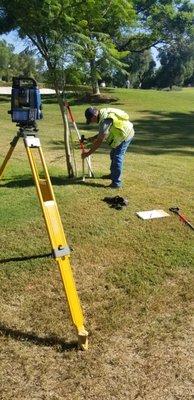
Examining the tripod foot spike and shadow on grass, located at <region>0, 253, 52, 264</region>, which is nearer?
the tripod foot spike

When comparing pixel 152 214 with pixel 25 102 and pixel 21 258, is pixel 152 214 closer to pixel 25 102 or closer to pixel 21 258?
pixel 21 258

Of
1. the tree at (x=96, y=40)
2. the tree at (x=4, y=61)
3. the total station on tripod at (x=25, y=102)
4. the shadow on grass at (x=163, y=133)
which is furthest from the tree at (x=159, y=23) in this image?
the tree at (x=4, y=61)

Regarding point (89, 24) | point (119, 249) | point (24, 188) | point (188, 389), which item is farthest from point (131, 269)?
point (89, 24)

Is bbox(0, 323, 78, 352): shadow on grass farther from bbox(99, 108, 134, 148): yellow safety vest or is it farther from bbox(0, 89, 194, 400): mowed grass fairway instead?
bbox(99, 108, 134, 148): yellow safety vest

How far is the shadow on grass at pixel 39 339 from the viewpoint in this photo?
4.70 meters

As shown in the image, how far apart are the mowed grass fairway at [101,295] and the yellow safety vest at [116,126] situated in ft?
3.44

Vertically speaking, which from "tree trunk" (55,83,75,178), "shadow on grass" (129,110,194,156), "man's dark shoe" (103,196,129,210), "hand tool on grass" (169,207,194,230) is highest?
"tree trunk" (55,83,75,178)

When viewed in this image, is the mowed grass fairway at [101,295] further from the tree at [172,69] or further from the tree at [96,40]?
the tree at [172,69]

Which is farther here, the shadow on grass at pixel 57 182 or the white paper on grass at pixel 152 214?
the shadow on grass at pixel 57 182

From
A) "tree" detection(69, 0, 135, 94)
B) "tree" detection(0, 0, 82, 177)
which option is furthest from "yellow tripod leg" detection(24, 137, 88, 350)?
"tree" detection(0, 0, 82, 177)

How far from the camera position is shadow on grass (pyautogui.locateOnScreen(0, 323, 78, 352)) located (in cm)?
470

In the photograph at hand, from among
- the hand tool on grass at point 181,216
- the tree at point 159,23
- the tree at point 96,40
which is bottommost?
the hand tool on grass at point 181,216

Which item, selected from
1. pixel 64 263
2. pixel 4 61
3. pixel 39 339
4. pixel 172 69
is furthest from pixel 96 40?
pixel 4 61

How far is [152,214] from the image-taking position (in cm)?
827
